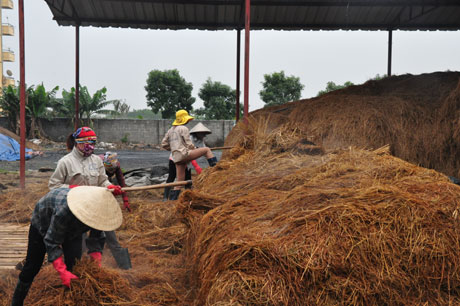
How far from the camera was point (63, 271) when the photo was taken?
2.77 meters

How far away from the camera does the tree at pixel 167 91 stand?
1140 inches

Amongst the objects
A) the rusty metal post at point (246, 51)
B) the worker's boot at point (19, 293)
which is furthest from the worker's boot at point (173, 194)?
the worker's boot at point (19, 293)

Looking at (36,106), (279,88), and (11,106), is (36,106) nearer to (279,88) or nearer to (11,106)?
(11,106)

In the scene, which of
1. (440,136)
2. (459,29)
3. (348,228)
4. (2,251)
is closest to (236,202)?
(348,228)

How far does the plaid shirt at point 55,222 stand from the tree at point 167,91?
86.9ft

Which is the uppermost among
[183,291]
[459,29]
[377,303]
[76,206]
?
[459,29]

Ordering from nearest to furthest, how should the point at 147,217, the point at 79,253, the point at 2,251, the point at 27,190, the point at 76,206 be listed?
1. the point at 76,206
2. the point at 79,253
3. the point at 2,251
4. the point at 147,217
5. the point at 27,190

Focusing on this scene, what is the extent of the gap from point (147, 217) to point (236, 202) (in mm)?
2715

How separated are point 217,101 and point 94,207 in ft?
87.7

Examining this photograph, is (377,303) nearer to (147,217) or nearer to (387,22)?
(147,217)

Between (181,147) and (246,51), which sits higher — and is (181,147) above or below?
below

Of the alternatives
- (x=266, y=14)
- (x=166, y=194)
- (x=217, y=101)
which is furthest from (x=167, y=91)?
(x=166, y=194)

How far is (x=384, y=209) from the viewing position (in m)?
2.61

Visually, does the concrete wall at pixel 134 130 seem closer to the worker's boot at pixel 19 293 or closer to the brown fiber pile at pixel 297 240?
the brown fiber pile at pixel 297 240
